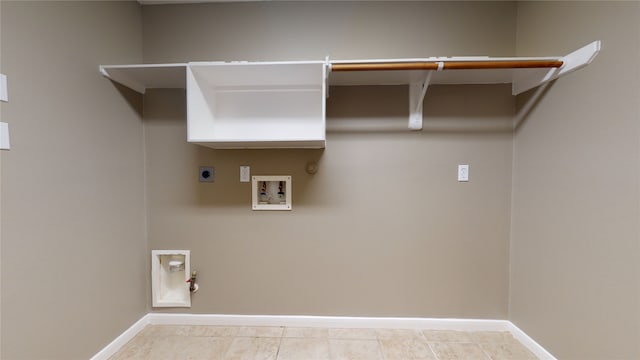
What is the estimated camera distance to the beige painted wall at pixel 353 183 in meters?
1.74

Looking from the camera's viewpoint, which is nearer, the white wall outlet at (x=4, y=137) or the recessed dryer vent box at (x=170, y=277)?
the white wall outlet at (x=4, y=137)

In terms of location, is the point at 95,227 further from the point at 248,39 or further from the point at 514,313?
the point at 514,313

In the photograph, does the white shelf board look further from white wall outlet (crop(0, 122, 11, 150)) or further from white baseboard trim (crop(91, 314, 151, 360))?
white baseboard trim (crop(91, 314, 151, 360))

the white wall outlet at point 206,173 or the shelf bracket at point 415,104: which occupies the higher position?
the shelf bracket at point 415,104

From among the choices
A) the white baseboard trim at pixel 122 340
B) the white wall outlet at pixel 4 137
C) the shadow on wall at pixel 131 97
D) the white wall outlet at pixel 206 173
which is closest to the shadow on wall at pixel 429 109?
the white wall outlet at pixel 206 173

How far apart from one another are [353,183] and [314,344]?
108 centimetres

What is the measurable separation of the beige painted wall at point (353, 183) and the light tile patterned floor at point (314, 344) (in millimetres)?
136

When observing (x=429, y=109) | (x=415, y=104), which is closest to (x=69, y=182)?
(x=415, y=104)

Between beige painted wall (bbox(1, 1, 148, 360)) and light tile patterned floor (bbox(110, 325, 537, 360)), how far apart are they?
288 millimetres

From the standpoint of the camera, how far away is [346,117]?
1.76m

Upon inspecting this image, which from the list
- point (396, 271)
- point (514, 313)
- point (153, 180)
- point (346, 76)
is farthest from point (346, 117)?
point (514, 313)

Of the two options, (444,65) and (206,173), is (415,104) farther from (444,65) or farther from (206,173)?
(206,173)

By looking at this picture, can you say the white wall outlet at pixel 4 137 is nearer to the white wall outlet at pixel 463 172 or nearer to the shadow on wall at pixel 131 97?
the shadow on wall at pixel 131 97

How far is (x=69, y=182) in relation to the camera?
50.8 inches
